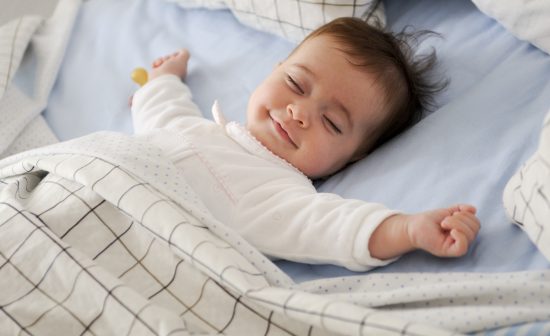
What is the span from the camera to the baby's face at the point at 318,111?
115cm

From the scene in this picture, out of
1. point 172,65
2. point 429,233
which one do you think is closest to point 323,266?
point 429,233

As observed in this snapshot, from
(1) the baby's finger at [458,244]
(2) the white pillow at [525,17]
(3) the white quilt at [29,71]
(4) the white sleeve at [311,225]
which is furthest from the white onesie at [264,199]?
(2) the white pillow at [525,17]

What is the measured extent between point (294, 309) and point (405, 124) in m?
0.61

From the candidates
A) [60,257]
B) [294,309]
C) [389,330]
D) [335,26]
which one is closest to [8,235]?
[60,257]

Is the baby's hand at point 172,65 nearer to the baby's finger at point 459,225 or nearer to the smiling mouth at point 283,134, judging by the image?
the smiling mouth at point 283,134

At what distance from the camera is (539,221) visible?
82 cm

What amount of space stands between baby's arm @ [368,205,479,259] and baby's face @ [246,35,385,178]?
27 cm

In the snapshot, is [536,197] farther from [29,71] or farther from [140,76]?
[29,71]

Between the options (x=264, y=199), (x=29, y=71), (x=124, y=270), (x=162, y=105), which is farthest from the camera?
(x=29, y=71)

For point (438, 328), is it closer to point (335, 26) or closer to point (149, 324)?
point (149, 324)

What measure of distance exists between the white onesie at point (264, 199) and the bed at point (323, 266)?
0.05 meters

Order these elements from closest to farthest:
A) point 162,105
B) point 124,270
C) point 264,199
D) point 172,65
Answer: point 124,270
point 264,199
point 162,105
point 172,65

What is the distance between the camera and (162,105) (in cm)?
140

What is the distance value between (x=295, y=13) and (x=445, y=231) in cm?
71
